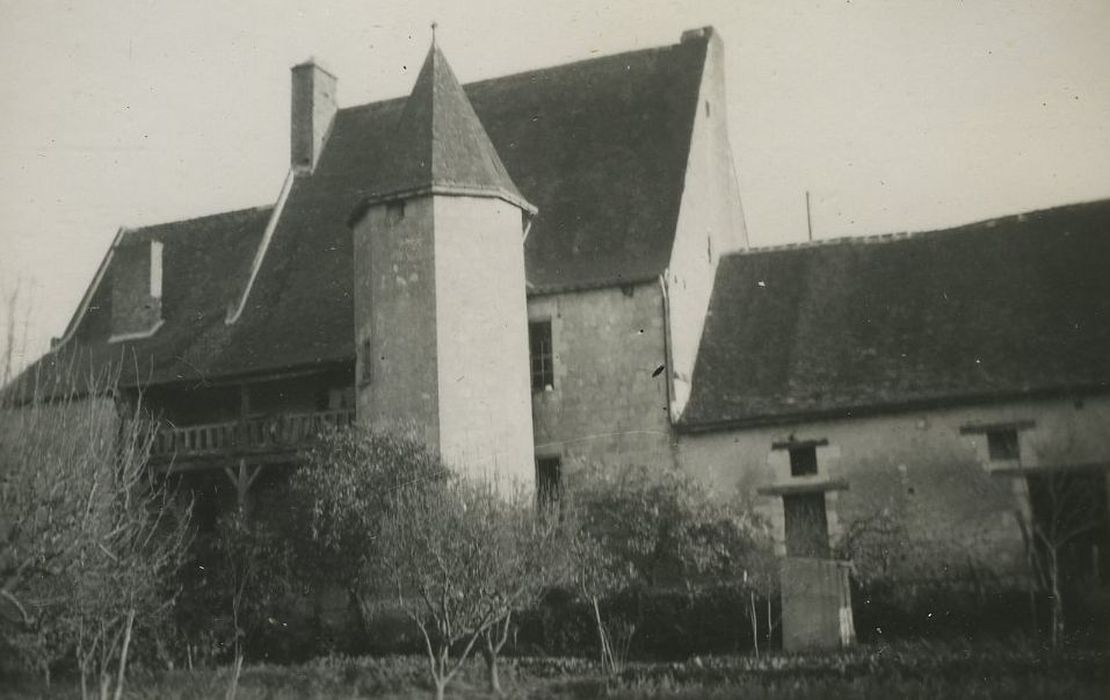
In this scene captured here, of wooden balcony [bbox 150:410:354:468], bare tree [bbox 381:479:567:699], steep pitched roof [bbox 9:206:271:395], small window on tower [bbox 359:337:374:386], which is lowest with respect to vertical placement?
bare tree [bbox 381:479:567:699]

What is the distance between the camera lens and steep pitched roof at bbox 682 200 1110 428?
20.2m

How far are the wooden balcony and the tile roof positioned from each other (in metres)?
1.03

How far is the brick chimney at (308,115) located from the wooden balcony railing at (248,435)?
7221 mm

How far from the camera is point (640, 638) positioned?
1789 centimetres

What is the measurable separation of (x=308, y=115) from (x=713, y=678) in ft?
60.9

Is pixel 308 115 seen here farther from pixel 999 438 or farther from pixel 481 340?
pixel 999 438

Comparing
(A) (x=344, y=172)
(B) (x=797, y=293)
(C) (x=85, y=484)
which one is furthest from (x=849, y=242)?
(C) (x=85, y=484)

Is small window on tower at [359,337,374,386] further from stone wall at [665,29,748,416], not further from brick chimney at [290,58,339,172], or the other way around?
brick chimney at [290,58,339,172]

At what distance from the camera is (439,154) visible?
843 inches

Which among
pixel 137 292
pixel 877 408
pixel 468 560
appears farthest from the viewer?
pixel 137 292

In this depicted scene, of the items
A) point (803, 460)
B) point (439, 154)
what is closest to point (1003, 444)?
point (803, 460)

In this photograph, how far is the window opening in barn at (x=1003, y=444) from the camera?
19656 mm

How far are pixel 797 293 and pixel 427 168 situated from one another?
758 centimetres

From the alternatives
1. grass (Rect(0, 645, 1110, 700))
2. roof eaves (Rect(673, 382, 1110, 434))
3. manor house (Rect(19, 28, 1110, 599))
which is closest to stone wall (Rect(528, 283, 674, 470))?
manor house (Rect(19, 28, 1110, 599))
